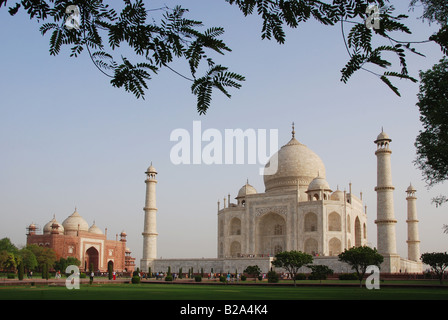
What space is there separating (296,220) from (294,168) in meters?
5.31

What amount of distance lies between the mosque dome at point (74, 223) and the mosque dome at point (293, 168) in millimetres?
18292

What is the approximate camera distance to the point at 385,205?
96.6 ft

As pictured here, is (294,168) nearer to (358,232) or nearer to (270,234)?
(270,234)

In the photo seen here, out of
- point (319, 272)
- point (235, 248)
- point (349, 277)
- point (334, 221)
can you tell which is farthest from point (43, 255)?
point (349, 277)

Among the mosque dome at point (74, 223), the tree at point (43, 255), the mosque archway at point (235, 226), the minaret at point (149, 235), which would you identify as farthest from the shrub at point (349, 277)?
the mosque dome at point (74, 223)

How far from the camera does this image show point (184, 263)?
114 feet

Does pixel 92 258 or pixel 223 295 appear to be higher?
pixel 223 295

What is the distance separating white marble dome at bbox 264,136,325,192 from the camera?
37.6 meters

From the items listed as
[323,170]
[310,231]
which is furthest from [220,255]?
[323,170]

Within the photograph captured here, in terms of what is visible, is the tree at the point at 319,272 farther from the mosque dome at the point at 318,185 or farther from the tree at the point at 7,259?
the tree at the point at 7,259

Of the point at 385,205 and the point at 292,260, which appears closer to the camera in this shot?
the point at 292,260

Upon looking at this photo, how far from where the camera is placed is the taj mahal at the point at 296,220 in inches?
1172

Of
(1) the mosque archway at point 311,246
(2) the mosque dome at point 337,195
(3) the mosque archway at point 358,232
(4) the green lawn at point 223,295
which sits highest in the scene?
(2) the mosque dome at point 337,195
